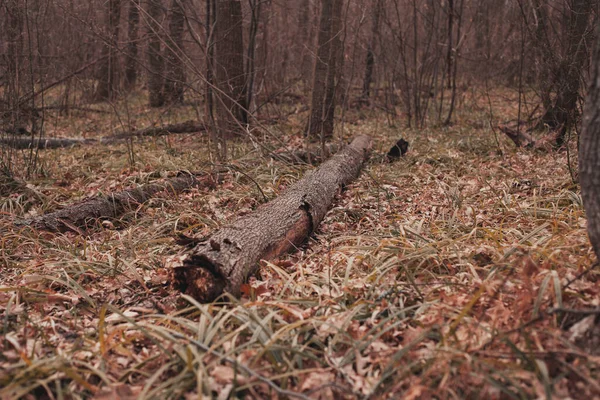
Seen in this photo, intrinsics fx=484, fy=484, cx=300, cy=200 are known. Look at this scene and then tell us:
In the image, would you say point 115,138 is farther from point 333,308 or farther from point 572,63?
point 333,308

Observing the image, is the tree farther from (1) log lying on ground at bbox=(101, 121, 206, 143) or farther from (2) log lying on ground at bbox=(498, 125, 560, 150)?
(2) log lying on ground at bbox=(498, 125, 560, 150)

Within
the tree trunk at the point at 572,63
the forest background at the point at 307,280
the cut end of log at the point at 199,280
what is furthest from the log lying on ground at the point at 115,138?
the cut end of log at the point at 199,280

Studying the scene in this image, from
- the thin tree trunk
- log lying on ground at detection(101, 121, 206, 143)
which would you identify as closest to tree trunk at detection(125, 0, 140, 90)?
log lying on ground at detection(101, 121, 206, 143)

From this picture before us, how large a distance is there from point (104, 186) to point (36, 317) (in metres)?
3.38

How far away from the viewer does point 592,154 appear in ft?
6.73

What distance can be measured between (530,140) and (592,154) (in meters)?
5.46

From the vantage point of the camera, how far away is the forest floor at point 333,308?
1941mm

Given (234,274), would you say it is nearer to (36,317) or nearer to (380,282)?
(380,282)

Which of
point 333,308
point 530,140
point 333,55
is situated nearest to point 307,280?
point 333,308

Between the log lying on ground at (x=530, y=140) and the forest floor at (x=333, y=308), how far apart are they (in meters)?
2.03

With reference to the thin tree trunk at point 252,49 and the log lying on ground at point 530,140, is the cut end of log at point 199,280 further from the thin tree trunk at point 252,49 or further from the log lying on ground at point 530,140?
the thin tree trunk at point 252,49

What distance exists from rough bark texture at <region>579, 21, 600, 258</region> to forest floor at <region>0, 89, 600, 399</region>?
0.27 m

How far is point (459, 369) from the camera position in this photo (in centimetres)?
189

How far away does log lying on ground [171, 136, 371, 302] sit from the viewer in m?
2.72
